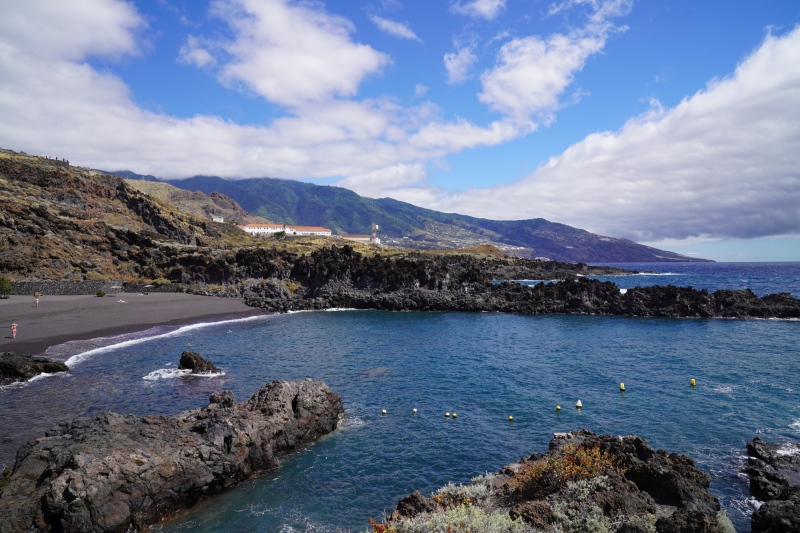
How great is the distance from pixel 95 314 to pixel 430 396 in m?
42.0

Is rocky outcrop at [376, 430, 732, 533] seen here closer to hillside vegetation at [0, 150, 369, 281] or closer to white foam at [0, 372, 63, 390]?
white foam at [0, 372, 63, 390]

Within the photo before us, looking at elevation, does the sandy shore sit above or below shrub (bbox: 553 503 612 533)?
below

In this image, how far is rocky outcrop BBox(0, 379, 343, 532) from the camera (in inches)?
451

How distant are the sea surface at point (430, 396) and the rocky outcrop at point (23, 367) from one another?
1.27 m

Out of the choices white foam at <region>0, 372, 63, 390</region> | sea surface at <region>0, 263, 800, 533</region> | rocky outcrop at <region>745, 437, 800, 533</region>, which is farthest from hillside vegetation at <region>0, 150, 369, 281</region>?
rocky outcrop at <region>745, 437, 800, 533</region>

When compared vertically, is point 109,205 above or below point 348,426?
above

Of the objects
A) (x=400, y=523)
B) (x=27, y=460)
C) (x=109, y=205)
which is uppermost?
(x=109, y=205)

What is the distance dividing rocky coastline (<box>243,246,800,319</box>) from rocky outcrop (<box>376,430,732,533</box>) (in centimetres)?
5062

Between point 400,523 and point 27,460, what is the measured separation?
39.7 feet

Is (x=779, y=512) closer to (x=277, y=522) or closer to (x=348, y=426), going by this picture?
(x=277, y=522)

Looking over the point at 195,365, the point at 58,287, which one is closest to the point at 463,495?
the point at 195,365

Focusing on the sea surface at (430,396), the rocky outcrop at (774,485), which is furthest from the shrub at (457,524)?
the rocky outcrop at (774,485)

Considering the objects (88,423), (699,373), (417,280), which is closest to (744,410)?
(699,373)

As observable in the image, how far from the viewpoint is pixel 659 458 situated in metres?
13.4
